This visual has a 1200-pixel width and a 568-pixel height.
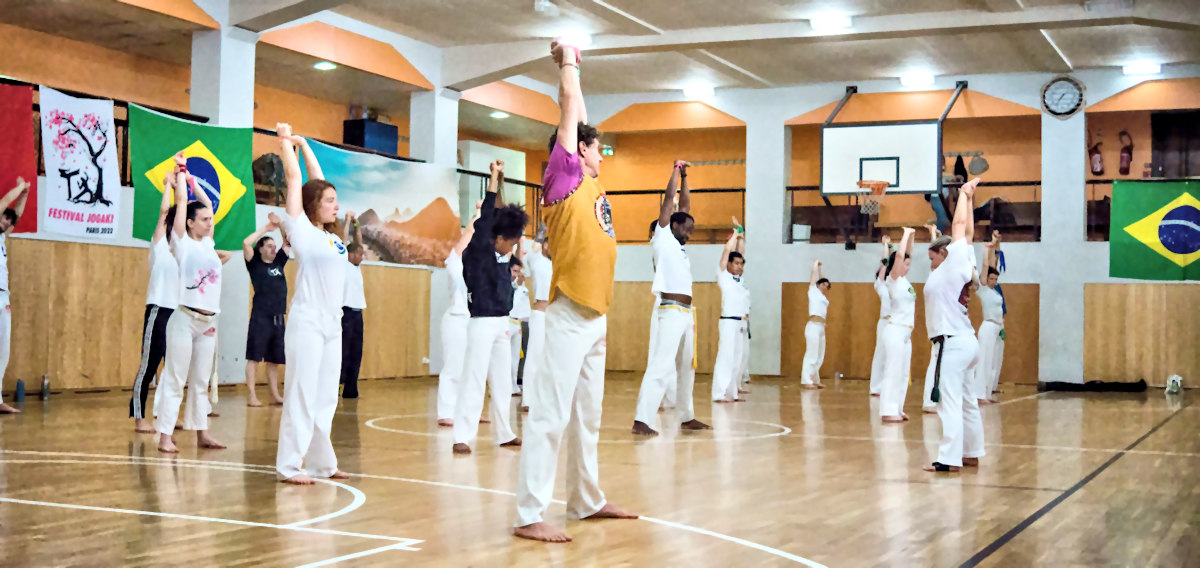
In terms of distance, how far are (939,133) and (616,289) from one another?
677cm

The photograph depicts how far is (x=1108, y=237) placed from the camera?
1911 centimetres

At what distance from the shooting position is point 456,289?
9.74m

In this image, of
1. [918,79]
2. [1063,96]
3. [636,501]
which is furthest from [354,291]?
[1063,96]

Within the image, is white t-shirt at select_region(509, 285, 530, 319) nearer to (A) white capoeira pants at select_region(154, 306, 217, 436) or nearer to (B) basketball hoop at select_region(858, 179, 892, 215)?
(A) white capoeira pants at select_region(154, 306, 217, 436)

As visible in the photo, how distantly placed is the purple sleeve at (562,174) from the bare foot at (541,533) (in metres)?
1.49

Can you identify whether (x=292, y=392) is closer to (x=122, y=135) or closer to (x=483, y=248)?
(x=483, y=248)

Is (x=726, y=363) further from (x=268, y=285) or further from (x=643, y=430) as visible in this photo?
(x=268, y=285)

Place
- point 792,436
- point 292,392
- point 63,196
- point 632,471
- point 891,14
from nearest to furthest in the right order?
1. point 292,392
2. point 632,471
3. point 792,436
4. point 63,196
5. point 891,14

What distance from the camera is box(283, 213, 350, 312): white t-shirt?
6.29 meters

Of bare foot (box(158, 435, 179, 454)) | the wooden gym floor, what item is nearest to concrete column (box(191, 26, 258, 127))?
the wooden gym floor

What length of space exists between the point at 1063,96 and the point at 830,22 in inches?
225

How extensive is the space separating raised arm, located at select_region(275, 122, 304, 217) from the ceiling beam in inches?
321

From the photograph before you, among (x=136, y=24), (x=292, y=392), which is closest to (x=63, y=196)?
(x=136, y=24)

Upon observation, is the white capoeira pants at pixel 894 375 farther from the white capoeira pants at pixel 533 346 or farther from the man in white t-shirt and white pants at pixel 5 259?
the man in white t-shirt and white pants at pixel 5 259
